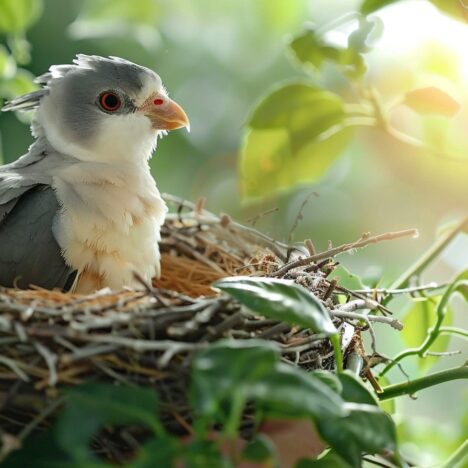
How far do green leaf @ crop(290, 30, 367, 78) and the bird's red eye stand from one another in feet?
1.45

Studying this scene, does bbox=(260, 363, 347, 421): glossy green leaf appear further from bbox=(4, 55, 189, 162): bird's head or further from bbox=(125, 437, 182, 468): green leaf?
bbox=(4, 55, 189, 162): bird's head

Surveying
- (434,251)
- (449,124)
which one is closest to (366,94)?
(449,124)

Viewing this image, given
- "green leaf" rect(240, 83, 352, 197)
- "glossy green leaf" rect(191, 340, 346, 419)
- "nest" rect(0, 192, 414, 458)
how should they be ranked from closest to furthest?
"glossy green leaf" rect(191, 340, 346, 419)
"nest" rect(0, 192, 414, 458)
"green leaf" rect(240, 83, 352, 197)

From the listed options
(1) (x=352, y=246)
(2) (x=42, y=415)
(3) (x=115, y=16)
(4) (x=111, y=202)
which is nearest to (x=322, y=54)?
(1) (x=352, y=246)

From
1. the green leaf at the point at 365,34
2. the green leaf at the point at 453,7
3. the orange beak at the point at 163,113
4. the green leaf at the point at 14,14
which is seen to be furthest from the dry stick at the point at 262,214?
the green leaf at the point at 14,14

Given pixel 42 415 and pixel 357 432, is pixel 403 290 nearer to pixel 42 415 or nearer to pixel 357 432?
pixel 357 432

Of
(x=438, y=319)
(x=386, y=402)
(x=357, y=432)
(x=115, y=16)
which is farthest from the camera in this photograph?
(x=115, y=16)

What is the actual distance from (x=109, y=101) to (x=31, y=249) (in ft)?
1.45

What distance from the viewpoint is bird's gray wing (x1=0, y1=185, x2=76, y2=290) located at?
4.69 feet

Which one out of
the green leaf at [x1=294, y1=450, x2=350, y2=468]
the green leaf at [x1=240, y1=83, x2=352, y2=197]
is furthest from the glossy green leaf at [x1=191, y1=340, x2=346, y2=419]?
the green leaf at [x1=240, y1=83, x2=352, y2=197]

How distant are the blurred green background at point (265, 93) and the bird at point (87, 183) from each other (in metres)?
0.13

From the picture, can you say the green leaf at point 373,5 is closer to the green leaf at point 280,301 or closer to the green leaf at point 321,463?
the green leaf at point 280,301

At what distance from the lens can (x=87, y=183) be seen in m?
1.58

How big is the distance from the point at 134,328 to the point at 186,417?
Answer: 0.43 feet
